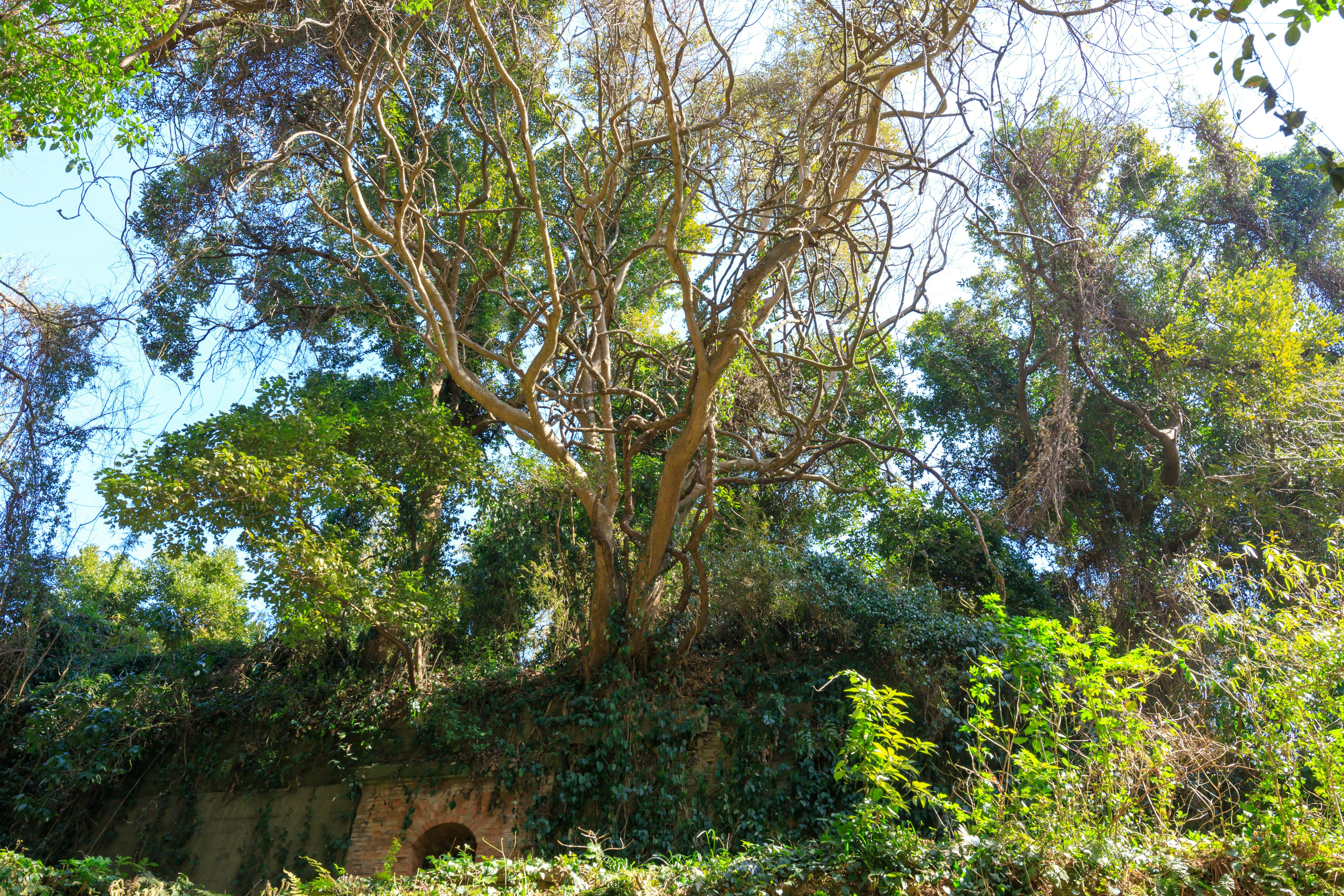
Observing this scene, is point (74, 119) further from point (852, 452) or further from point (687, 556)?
point (852, 452)

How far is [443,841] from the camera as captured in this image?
26.5 feet

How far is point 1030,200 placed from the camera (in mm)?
10531

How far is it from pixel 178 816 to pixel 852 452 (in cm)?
936

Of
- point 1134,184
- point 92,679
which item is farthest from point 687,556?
point 1134,184

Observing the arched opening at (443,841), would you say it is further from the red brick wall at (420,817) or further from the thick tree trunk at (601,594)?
the thick tree trunk at (601,594)

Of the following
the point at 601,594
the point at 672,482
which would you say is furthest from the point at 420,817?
the point at 672,482

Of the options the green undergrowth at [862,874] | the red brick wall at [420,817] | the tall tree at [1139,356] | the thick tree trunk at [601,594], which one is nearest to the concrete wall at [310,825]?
the red brick wall at [420,817]

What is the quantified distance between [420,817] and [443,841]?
43cm

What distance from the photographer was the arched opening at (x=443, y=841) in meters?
7.79

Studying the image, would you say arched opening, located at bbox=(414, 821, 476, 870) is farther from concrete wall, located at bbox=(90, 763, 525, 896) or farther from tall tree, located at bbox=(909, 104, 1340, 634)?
tall tree, located at bbox=(909, 104, 1340, 634)

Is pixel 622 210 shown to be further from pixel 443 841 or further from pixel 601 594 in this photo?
pixel 443 841

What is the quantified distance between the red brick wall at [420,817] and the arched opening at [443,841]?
0.02 m

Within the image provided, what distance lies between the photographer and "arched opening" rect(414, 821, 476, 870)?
7793 millimetres

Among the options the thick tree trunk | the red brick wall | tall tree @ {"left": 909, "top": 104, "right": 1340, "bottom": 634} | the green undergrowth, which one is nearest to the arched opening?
the red brick wall
